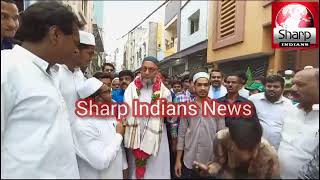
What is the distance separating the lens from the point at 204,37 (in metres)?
2.77

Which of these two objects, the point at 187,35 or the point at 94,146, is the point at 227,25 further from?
the point at 94,146

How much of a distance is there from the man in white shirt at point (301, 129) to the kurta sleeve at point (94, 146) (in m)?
0.55

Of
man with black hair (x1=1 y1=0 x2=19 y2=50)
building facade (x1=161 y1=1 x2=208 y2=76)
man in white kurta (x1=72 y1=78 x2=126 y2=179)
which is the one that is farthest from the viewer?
building facade (x1=161 y1=1 x2=208 y2=76)

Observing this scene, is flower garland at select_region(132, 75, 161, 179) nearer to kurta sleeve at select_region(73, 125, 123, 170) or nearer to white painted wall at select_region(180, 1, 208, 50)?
kurta sleeve at select_region(73, 125, 123, 170)

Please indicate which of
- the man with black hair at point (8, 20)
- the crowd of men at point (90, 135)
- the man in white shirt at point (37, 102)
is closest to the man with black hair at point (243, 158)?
the crowd of men at point (90, 135)

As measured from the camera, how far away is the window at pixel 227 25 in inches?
99.8

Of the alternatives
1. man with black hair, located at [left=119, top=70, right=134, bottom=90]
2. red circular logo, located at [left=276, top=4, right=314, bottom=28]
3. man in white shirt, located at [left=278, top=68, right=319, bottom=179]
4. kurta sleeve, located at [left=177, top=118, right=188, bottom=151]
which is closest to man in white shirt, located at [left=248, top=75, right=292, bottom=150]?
red circular logo, located at [left=276, top=4, right=314, bottom=28]

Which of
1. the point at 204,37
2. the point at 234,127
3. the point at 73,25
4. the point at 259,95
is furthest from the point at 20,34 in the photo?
the point at 259,95

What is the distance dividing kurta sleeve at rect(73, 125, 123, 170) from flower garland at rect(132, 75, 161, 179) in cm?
7

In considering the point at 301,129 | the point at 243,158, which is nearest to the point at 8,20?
the point at 243,158

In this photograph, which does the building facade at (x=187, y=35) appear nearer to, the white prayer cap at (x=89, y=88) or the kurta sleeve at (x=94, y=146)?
the white prayer cap at (x=89, y=88)

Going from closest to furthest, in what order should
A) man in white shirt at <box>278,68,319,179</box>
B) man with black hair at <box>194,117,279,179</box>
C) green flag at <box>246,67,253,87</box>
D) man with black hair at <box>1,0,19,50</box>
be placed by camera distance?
1. man with black hair at <box>194,117,279,179</box>
2. man in white shirt at <box>278,68,319,179</box>
3. man with black hair at <box>1,0,19,50</box>
4. green flag at <box>246,67,253,87</box>

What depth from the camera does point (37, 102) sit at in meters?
1.31

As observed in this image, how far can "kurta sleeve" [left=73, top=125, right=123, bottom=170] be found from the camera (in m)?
1.37
